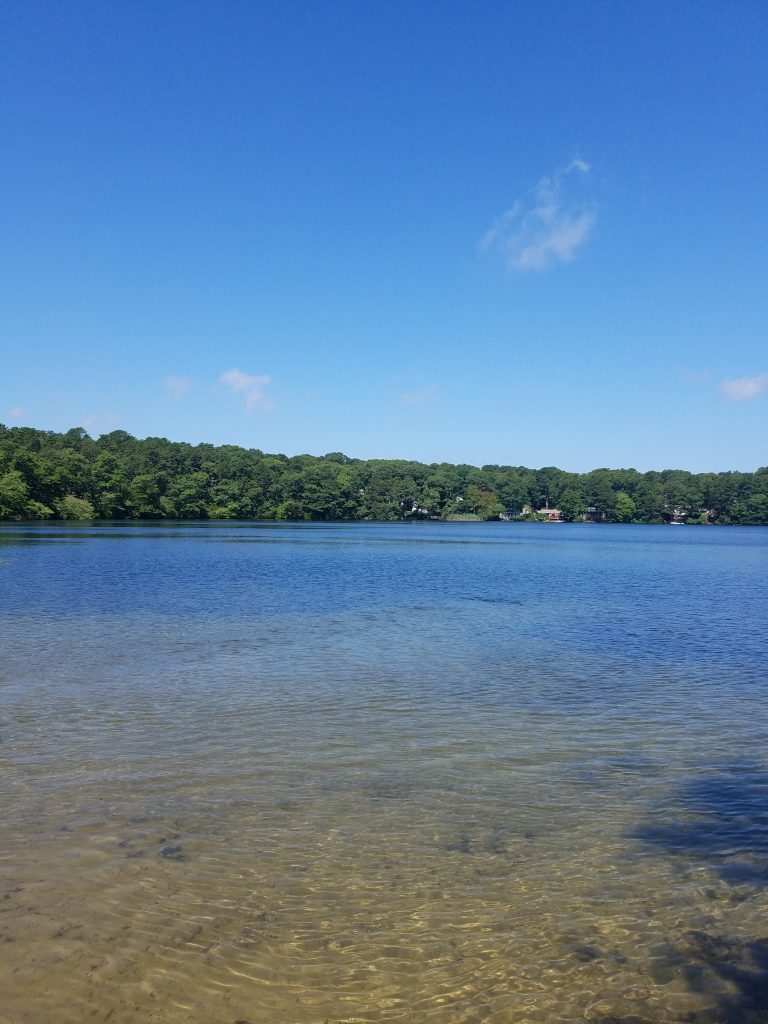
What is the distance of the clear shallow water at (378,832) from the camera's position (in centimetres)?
549

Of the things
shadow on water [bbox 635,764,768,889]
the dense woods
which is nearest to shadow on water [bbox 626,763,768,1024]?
shadow on water [bbox 635,764,768,889]

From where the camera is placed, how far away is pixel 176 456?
6112 inches

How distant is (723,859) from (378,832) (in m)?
3.55

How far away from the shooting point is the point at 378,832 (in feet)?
26.8

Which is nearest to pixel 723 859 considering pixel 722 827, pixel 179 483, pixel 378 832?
pixel 722 827

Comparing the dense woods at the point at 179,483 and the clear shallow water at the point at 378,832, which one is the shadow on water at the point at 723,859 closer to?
the clear shallow water at the point at 378,832

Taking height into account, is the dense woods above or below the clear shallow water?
above

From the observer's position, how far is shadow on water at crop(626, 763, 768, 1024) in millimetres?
5387

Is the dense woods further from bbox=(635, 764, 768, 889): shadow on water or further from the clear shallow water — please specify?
bbox=(635, 764, 768, 889): shadow on water

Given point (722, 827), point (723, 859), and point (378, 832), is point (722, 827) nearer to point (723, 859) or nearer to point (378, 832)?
point (723, 859)

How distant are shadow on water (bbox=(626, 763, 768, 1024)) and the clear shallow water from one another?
0.03 meters

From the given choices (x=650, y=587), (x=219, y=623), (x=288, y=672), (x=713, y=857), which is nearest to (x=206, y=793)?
(x=713, y=857)

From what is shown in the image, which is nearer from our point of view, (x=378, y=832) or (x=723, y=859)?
(x=723, y=859)

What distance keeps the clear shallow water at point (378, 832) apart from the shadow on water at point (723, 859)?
3 cm
